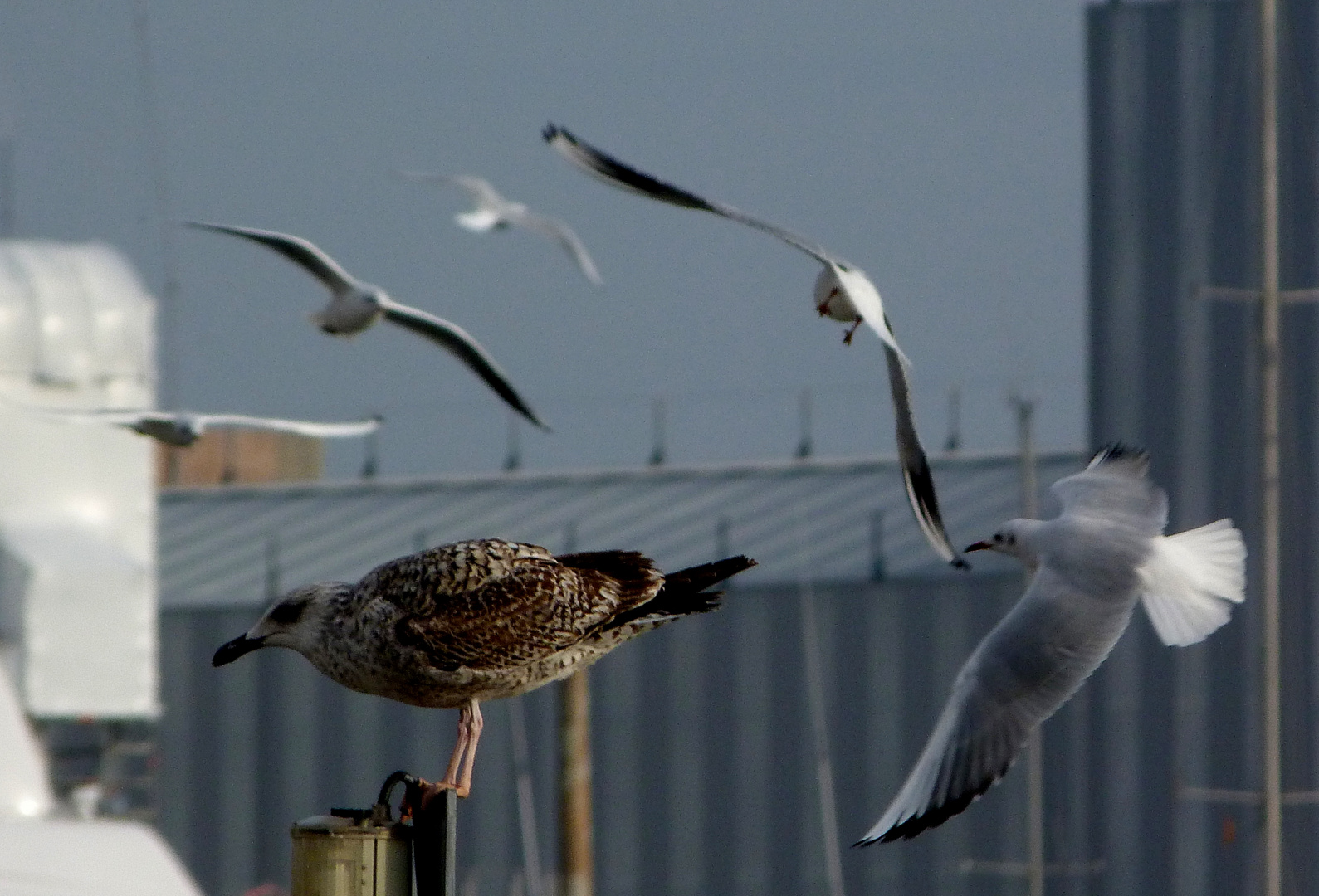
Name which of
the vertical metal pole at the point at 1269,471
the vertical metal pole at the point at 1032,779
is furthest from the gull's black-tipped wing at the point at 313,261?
the vertical metal pole at the point at 1032,779

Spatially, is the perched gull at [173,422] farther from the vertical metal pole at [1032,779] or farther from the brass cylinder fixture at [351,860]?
the vertical metal pole at [1032,779]

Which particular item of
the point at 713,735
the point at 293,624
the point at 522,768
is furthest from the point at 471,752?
the point at 713,735

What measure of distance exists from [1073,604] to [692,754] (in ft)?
66.2

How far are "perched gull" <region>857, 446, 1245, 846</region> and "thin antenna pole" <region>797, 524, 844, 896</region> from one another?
737 inches

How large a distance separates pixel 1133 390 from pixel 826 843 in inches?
222

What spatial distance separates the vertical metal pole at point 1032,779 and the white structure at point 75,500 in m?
7.26

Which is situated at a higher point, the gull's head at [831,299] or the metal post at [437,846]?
the gull's head at [831,299]

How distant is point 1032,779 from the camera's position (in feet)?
70.1

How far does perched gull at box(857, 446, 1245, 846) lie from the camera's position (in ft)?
16.7

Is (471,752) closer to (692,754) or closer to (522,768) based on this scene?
(522,768)

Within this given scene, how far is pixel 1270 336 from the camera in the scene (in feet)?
51.8

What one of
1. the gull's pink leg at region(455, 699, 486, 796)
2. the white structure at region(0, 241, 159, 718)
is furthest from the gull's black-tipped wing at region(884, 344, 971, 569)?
the white structure at region(0, 241, 159, 718)

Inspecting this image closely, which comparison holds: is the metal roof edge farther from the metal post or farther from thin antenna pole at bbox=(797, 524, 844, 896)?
the metal post

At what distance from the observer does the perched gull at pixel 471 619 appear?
16.2ft
